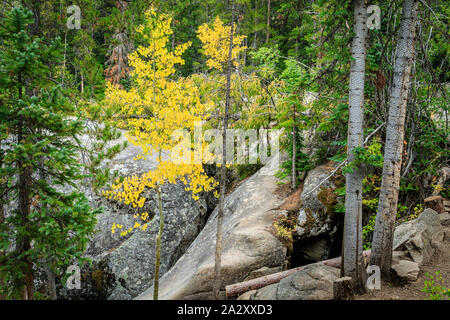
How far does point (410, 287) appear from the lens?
6109mm

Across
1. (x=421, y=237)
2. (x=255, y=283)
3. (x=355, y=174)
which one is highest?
(x=355, y=174)

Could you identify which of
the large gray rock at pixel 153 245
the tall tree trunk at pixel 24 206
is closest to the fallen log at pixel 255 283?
the large gray rock at pixel 153 245

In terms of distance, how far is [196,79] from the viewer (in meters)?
9.84

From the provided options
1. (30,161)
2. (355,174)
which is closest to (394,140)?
(355,174)

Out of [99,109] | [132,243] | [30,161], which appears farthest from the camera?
[132,243]

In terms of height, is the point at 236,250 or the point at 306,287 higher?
the point at 306,287

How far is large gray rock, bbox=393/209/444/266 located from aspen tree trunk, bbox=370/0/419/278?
151 centimetres

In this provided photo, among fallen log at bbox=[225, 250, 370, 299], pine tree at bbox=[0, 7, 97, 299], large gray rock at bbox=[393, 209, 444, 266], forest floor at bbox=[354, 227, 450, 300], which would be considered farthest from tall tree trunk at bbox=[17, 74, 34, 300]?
large gray rock at bbox=[393, 209, 444, 266]

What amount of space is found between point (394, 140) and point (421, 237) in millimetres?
3184

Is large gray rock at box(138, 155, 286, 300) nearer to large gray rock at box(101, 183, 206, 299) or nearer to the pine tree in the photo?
large gray rock at box(101, 183, 206, 299)

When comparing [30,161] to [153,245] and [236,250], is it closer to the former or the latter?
[236,250]

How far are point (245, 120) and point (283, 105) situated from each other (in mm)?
1684

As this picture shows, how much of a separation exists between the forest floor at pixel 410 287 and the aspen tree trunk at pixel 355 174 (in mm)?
344
